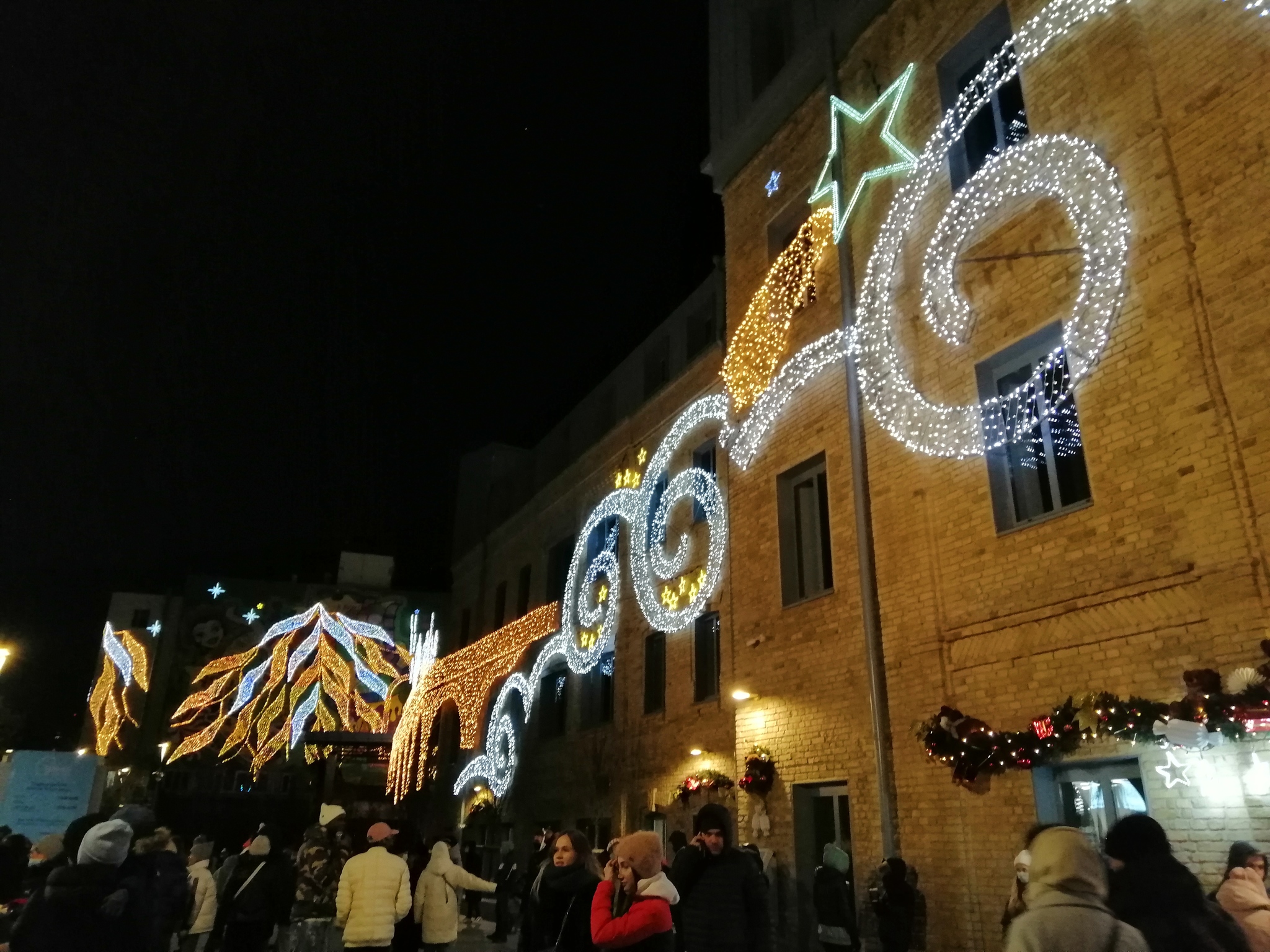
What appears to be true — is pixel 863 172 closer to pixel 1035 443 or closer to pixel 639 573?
pixel 1035 443

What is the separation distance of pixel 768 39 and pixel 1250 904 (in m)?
14.0

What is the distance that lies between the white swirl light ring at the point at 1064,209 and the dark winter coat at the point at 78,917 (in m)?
8.28

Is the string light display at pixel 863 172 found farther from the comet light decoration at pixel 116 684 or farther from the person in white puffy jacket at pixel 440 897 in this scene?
the comet light decoration at pixel 116 684

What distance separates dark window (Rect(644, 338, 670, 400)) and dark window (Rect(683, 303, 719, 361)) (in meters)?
1.23

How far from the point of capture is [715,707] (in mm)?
14367

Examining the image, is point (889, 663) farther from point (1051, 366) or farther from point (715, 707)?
point (715, 707)

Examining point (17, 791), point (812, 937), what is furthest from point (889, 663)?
point (17, 791)

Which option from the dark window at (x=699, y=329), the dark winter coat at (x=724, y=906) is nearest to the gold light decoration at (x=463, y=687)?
the dark window at (x=699, y=329)

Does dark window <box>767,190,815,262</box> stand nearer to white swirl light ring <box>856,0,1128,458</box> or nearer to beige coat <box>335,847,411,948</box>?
white swirl light ring <box>856,0,1128,458</box>

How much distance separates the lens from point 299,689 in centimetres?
3123

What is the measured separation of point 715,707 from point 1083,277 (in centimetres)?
868

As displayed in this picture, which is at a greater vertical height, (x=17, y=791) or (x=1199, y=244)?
(x=1199, y=244)

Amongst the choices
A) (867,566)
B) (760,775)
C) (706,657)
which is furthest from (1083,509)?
A: (706,657)

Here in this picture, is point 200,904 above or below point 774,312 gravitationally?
below
